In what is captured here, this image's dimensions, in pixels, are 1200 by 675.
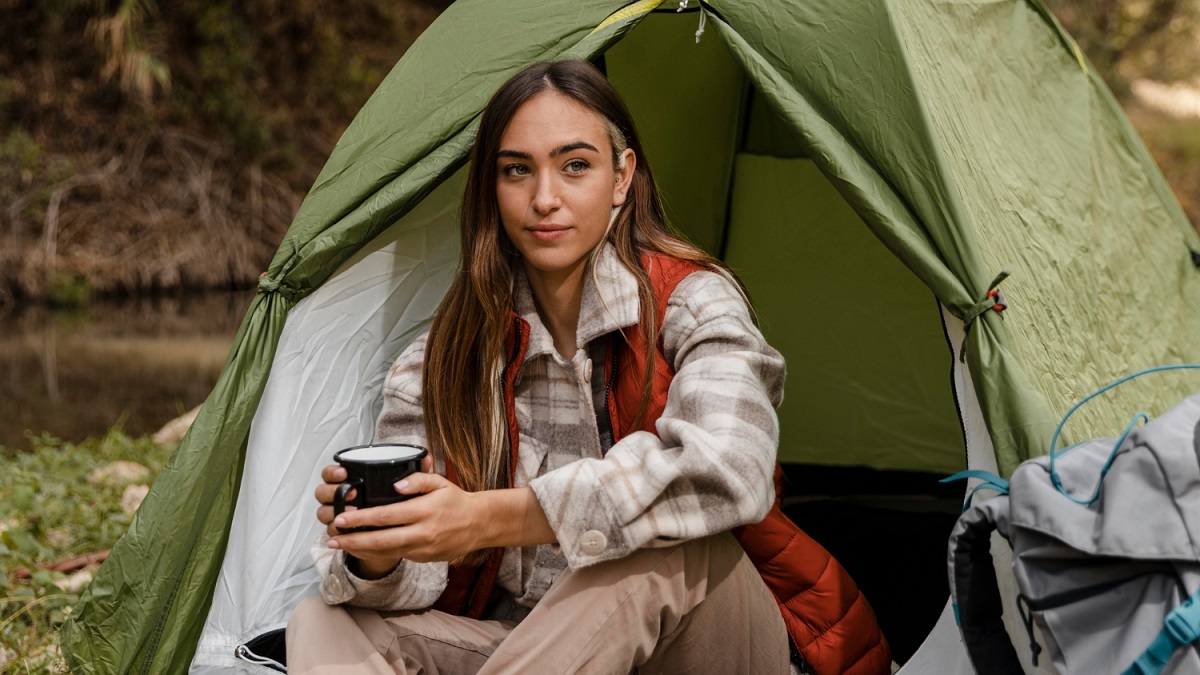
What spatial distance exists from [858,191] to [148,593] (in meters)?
1.30

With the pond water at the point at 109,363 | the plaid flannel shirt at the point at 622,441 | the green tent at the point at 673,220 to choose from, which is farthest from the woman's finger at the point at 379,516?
the pond water at the point at 109,363

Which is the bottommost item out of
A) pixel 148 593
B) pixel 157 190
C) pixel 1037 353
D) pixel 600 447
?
pixel 157 190

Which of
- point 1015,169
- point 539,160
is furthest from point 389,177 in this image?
point 1015,169

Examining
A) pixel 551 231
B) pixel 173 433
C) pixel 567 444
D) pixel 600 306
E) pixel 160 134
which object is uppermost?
pixel 551 231

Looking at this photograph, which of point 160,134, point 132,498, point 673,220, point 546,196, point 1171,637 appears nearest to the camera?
point 1171,637

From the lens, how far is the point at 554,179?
1.75 meters

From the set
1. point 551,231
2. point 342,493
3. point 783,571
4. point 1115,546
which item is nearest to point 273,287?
point 551,231

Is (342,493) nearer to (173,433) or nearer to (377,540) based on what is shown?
(377,540)

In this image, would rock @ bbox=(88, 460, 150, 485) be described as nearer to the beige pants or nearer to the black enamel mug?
the beige pants

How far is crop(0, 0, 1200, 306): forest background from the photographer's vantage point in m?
8.25

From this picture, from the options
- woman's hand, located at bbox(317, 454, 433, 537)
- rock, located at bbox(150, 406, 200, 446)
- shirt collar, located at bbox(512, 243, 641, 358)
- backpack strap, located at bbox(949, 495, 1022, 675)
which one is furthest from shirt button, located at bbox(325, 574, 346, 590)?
rock, located at bbox(150, 406, 200, 446)

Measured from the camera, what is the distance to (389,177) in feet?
6.53

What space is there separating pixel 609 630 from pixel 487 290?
566mm

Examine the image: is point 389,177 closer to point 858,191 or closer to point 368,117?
point 368,117
